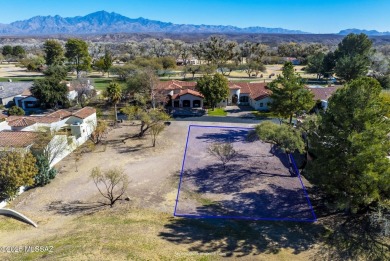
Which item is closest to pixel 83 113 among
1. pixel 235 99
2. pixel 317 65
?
pixel 235 99

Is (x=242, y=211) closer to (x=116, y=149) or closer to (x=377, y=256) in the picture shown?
(x=377, y=256)

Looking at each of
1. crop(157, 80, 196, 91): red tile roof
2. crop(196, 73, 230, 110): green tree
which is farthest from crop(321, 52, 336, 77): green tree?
crop(196, 73, 230, 110): green tree

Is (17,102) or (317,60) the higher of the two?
(317,60)

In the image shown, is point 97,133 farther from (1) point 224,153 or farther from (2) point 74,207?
(1) point 224,153

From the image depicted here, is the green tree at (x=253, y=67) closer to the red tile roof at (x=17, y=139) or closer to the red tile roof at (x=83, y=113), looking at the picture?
the red tile roof at (x=83, y=113)

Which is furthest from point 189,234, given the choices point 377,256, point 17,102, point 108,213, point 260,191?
point 17,102

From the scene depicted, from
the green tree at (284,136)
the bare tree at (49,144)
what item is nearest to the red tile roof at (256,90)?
the green tree at (284,136)
